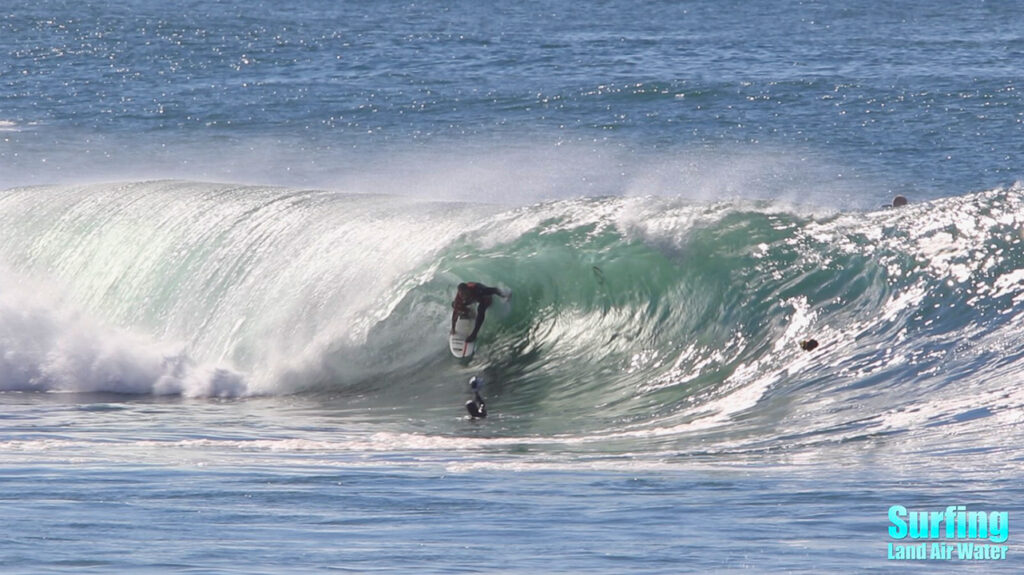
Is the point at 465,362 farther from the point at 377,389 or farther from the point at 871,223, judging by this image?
the point at 871,223

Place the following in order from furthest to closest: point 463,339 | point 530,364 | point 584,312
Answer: point 584,312, point 463,339, point 530,364

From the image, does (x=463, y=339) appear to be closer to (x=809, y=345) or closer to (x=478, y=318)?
(x=478, y=318)

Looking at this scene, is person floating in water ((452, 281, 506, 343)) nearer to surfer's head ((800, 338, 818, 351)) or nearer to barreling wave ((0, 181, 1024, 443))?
barreling wave ((0, 181, 1024, 443))

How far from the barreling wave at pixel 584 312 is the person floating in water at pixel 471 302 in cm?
29

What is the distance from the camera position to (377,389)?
17.2 meters

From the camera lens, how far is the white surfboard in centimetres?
1727

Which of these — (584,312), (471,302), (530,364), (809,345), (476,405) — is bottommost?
(476,405)

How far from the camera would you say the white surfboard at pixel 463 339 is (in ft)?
56.6

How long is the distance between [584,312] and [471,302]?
1.42 m

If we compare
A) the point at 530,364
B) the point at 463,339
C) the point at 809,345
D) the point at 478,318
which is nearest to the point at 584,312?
the point at 530,364

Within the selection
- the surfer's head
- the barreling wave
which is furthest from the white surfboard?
the surfer's head

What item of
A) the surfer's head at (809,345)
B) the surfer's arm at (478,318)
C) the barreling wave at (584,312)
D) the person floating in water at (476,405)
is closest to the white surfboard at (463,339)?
the surfer's arm at (478,318)

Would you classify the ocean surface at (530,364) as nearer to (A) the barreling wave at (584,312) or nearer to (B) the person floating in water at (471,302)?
(A) the barreling wave at (584,312)

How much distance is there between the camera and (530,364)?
17.2 metres
